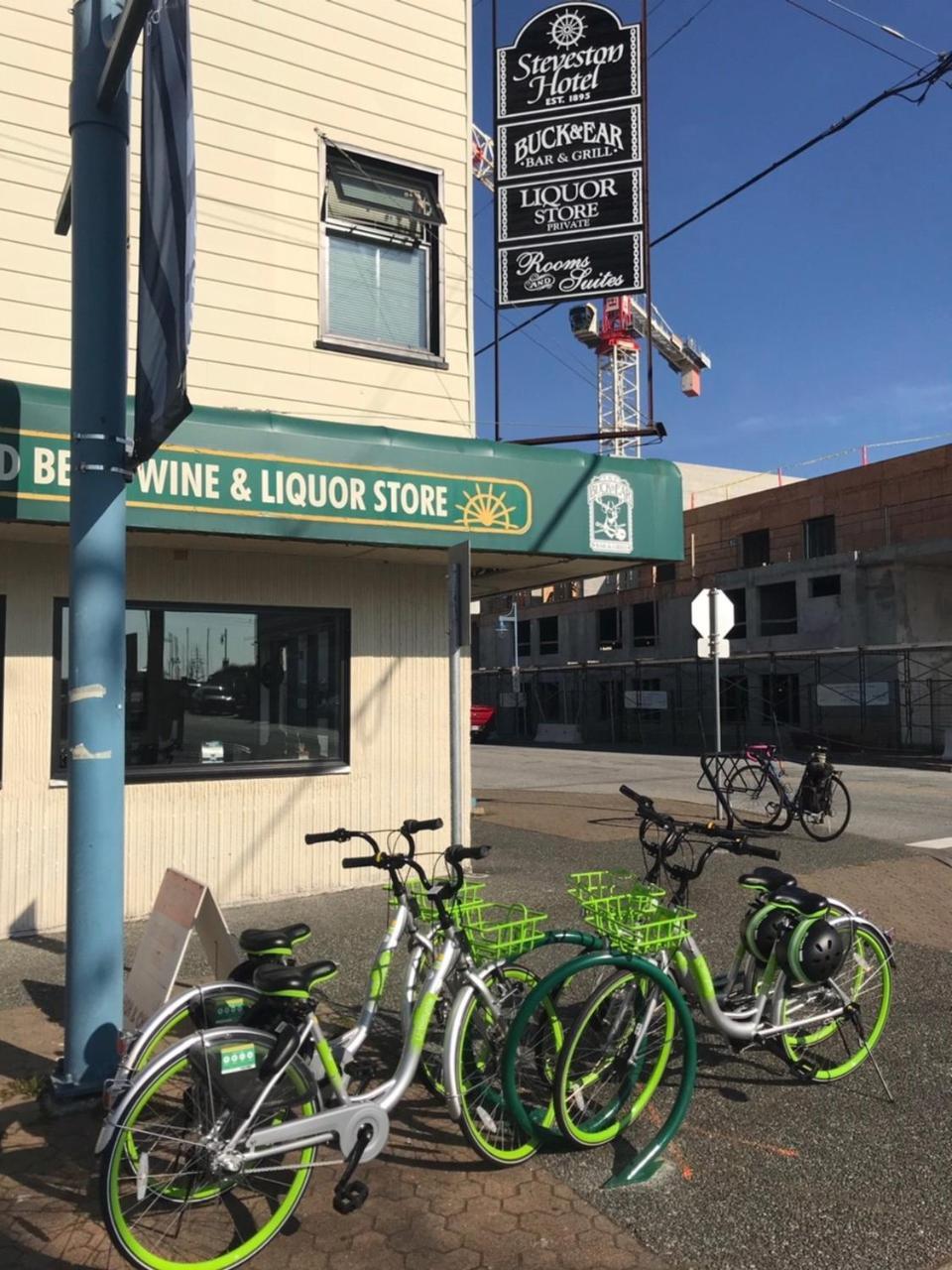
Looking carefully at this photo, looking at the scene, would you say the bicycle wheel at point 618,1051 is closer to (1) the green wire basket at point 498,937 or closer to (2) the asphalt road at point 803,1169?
(2) the asphalt road at point 803,1169

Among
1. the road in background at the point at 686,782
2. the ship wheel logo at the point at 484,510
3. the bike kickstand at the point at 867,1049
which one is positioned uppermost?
the ship wheel logo at the point at 484,510

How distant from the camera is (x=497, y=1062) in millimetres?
3844

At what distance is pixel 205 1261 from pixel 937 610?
104ft

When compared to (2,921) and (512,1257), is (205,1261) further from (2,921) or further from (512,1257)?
(2,921)

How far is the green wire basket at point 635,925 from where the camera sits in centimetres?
386

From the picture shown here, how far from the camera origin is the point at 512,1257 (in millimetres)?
3174

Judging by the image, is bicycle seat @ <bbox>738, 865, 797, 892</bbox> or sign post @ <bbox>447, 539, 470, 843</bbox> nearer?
bicycle seat @ <bbox>738, 865, 797, 892</bbox>

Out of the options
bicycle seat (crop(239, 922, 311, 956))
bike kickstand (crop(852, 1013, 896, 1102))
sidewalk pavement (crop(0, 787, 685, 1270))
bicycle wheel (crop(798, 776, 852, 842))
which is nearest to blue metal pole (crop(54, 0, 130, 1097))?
sidewalk pavement (crop(0, 787, 685, 1270))

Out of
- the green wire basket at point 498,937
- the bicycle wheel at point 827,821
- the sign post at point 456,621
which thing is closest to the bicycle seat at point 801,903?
the green wire basket at point 498,937

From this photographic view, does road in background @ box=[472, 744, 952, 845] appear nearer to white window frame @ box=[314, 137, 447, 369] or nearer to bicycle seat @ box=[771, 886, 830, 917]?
white window frame @ box=[314, 137, 447, 369]

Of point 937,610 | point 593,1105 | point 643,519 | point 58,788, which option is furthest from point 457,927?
point 937,610

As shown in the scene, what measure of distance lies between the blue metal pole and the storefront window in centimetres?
294

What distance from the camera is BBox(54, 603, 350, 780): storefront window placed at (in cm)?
731

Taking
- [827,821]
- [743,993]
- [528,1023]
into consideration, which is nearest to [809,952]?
[743,993]
